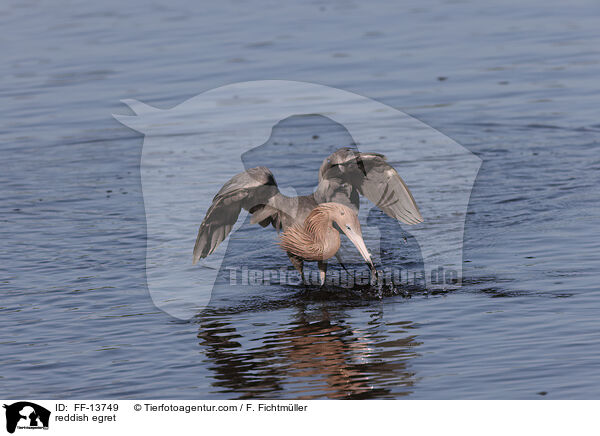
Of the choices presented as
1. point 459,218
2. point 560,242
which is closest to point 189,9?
point 459,218

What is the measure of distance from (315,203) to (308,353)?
2078 mm

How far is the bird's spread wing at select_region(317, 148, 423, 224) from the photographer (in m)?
9.18

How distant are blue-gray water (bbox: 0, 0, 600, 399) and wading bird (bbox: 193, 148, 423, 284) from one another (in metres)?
0.57

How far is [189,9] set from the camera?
74.2 feet

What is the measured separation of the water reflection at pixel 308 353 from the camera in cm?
721

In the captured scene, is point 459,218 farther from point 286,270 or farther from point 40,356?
point 40,356

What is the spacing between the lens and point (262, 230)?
1157 cm
